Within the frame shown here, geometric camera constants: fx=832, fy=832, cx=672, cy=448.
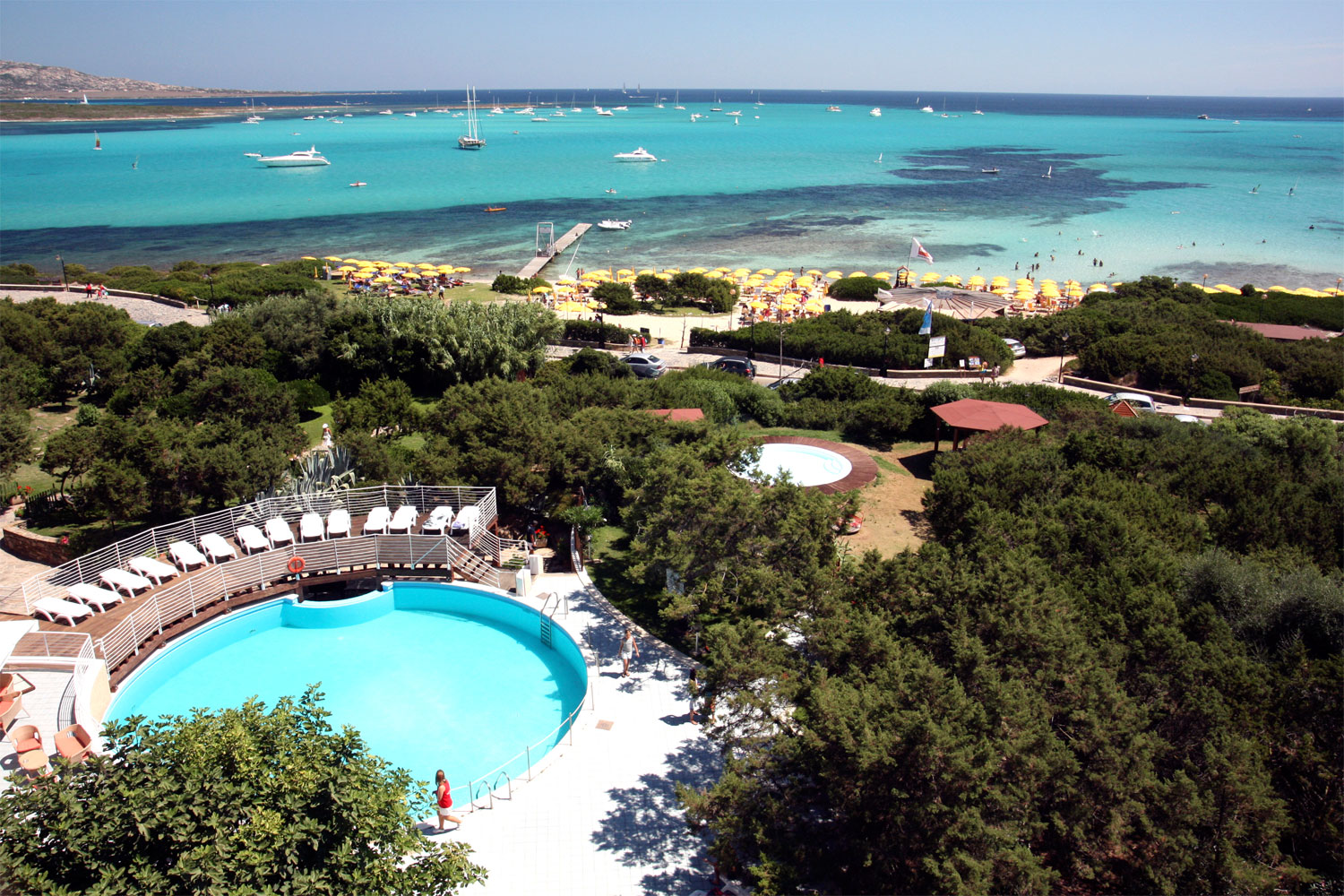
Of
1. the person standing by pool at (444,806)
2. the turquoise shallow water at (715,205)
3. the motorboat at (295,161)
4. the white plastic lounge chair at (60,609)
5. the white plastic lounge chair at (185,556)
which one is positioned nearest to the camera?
the person standing by pool at (444,806)

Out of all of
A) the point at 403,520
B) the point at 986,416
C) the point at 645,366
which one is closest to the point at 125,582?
the point at 403,520

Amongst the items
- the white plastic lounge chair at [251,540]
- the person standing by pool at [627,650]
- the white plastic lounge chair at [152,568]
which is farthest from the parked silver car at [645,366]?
the white plastic lounge chair at [152,568]

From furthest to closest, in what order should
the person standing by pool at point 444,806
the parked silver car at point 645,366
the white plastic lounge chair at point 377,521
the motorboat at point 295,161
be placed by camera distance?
the motorboat at point 295,161
the parked silver car at point 645,366
the white plastic lounge chair at point 377,521
the person standing by pool at point 444,806

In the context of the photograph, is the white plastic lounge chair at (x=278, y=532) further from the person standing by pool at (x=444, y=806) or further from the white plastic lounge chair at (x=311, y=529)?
the person standing by pool at (x=444, y=806)

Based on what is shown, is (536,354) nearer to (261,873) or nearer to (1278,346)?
(261,873)

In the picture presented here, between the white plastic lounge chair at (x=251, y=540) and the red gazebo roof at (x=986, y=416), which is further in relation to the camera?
the red gazebo roof at (x=986, y=416)

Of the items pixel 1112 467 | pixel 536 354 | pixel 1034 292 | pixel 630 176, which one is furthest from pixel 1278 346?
pixel 630 176
